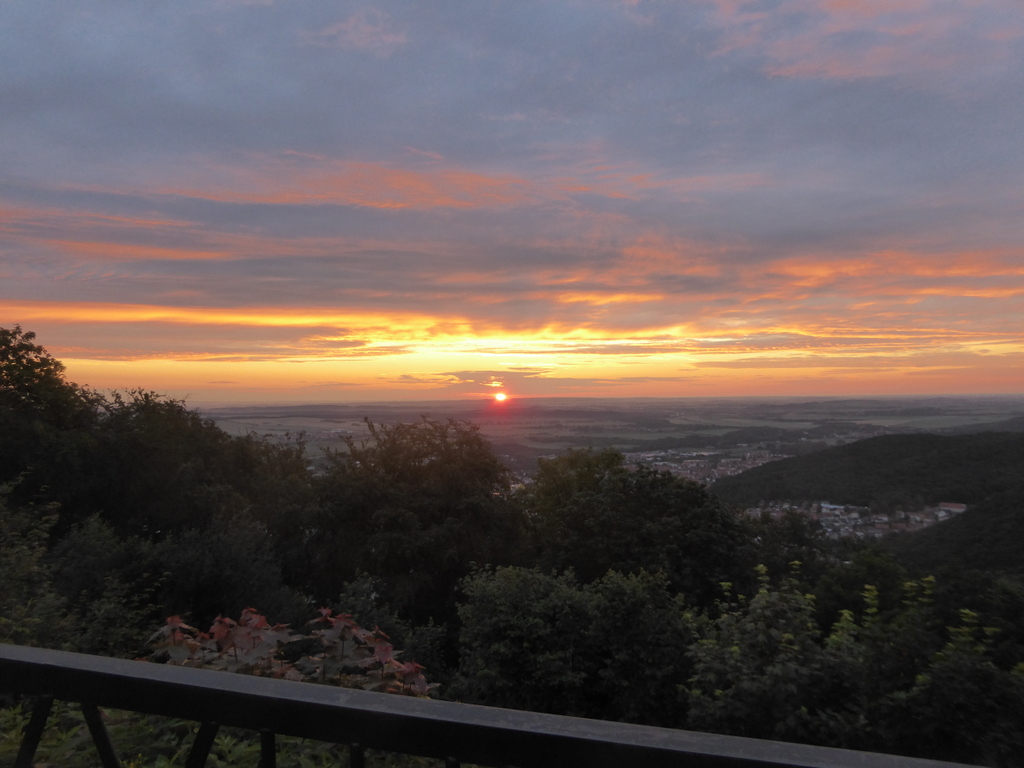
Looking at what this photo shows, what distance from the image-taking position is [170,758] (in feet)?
7.86

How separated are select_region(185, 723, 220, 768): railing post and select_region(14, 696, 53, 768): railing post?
1.24ft

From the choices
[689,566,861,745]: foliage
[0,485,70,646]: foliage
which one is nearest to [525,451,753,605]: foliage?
[689,566,861,745]: foliage

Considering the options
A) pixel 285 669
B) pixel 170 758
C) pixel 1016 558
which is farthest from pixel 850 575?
pixel 170 758

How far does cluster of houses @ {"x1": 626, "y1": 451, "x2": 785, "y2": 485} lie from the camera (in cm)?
2511

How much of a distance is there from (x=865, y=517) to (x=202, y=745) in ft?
59.3

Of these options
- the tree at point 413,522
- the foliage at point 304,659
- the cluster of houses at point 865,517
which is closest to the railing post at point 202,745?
the foliage at point 304,659

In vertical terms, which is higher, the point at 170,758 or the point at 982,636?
the point at 170,758

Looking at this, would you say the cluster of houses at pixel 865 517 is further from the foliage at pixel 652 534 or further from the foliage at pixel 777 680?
the foliage at pixel 777 680

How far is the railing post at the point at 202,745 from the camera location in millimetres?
1594

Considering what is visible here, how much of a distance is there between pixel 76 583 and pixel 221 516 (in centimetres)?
748

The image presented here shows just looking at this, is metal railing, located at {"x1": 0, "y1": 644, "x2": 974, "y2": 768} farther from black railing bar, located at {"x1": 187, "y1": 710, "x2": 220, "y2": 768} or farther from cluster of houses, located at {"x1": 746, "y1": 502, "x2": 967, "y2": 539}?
cluster of houses, located at {"x1": 746, "y1": 502, "x2": 967, "y2": 539}

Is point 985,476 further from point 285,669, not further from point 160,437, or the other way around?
point 160,437

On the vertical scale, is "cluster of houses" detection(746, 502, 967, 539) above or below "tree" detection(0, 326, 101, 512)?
below

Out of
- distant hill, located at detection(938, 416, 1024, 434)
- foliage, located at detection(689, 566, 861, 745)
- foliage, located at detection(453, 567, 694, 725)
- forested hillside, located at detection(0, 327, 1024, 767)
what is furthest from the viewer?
distant hill, located at detection(938, 416, 1024, 434)
